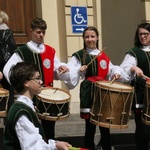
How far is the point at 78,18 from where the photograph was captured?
284 inches

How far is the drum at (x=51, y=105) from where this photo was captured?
4102 mm

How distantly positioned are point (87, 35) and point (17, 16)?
2826 millimetres

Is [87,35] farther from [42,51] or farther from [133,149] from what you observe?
[133,149]

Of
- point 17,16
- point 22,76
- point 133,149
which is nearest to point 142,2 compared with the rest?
point 17,16

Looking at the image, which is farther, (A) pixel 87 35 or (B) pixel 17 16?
(B) pixel 17 16

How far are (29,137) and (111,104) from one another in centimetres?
164

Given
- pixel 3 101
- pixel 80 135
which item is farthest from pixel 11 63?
pixel 80 135

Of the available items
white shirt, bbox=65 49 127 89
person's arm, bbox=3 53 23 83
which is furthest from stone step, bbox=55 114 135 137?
person's arm, bbox=3 53 23 83

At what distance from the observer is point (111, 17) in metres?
8.21

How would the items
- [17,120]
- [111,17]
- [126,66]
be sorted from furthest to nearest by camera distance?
[111,17] → [126,66] → [17,120]

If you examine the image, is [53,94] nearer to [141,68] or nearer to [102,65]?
[102,65]

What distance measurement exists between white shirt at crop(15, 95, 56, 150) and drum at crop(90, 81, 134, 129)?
152 cm

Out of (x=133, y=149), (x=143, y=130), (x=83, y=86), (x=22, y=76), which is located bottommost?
(x=133, y=149)

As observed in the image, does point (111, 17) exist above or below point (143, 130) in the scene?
above
